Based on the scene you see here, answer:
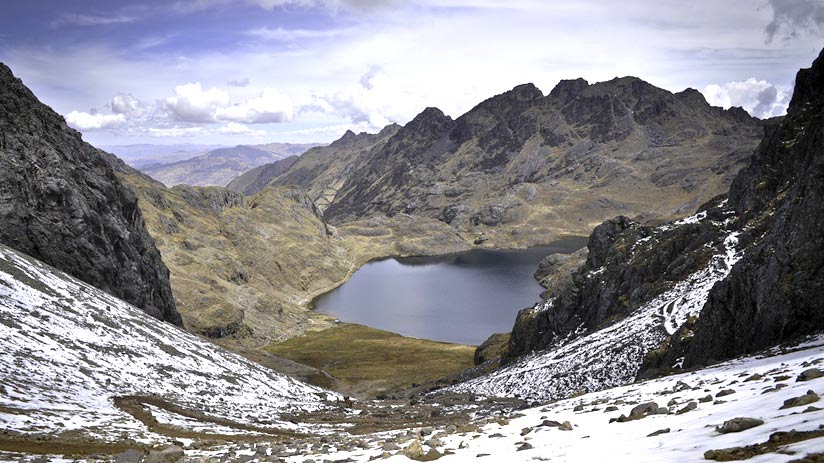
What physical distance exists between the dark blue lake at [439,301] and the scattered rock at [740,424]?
99.6 metres

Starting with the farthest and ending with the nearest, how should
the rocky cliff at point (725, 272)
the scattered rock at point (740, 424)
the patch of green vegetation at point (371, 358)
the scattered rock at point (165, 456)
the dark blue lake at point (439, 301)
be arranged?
the dark blue lake at point (439, 301), the patch of green vegetation at point (371, 358), the rocky cliff at point (725, 272), the scattered rock at point (165, 456), the scattered rock at point (740, 424)

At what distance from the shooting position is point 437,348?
97.8 m

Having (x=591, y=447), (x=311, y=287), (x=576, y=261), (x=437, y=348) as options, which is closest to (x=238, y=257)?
(x=311, y=287)

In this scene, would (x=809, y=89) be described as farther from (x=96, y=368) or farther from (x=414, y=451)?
(x=96, y=368)

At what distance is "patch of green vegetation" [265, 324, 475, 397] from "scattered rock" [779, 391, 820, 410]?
58.8 m

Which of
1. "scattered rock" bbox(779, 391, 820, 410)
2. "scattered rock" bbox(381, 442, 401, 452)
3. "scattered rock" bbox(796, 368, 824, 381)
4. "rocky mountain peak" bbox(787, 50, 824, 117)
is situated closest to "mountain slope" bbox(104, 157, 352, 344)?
"scattered rock" bbox(381, 442, 401, 452)

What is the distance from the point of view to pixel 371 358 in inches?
3637

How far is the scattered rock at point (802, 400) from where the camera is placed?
42.4ft

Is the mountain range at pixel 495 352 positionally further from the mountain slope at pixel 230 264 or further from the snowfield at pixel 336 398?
the mountain slope at pixel 230 264

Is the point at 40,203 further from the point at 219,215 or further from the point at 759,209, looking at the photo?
the point at 219,215

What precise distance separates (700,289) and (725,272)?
2179 mm

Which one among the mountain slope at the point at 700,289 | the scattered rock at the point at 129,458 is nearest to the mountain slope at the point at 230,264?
the mountain slope at the point at 700,289

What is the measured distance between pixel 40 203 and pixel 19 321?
23614 millimetres

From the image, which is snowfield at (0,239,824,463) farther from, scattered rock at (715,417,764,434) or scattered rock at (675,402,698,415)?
scattered rock at (715,417,764,434)
